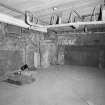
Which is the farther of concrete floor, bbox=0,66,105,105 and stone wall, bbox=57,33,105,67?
stone wall, bbox=57,33,105,67

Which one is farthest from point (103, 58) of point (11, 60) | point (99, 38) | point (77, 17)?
point (11, 60)

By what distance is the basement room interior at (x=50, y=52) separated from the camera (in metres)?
2.74

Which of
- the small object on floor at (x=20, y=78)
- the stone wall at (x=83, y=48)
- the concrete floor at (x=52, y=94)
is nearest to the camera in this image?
the concrete floor at (x=52, y=94)

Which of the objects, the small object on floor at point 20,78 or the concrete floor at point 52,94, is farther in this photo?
the small object on floor at point 20,78

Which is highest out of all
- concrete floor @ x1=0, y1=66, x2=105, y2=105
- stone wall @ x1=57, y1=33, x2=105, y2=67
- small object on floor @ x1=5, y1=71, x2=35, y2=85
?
stone wall @ x1=57, y1=33, x2=105, y2=67

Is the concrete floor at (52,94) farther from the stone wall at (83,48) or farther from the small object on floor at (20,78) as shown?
the stone wall at (83,48)

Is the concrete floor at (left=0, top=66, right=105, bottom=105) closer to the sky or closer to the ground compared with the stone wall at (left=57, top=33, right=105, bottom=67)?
closer to the ground

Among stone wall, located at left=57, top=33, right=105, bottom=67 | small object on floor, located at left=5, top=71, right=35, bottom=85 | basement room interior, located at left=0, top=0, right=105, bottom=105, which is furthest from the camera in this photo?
stone wall, located at left=57, top=33, right=105, bottom=67

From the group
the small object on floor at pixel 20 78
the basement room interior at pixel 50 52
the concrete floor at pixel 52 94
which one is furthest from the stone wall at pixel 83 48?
the small object on floor at pixel 20 78

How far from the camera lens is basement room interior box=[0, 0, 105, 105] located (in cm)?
274

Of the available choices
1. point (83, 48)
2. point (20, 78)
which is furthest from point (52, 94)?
point (83, 48)

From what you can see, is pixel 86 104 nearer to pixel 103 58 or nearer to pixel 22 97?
pixel 22 97

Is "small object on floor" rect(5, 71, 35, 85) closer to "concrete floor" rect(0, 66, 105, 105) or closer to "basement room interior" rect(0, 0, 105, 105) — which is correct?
"basement room interior" rect(0, 0, 105, 105)

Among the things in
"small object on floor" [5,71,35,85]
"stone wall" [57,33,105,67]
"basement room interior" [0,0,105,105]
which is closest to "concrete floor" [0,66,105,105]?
"basement room interior" [0,0,105,105]
